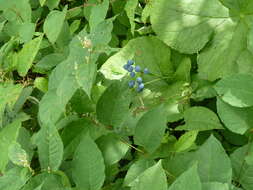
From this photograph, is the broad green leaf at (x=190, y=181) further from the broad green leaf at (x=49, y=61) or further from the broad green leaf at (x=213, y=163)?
the broad green leaf at (x=49, y=61)

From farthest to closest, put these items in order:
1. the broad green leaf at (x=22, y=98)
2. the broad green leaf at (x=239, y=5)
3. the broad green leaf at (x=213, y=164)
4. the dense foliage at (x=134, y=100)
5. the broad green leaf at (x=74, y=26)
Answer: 1. the broad green leaf at (x=74, y=26)
2. the broad green leaf at (x=22, y=98)
3. the broad green leaf at (x=239, y=5)
4. the dense foliage at (x=134, y=100)
5. the broad green leaf at (x=213, y=164)

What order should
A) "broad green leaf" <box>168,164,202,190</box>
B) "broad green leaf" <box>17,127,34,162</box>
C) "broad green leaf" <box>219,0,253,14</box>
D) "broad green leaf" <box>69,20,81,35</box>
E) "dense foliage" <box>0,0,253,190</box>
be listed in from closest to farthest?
1. "broad green leaf" <box>168,164,202,190</box>
2. "dense foliage" <box>0,0,253,190</box>
3. "broad green leaf" <box>17,127,34,162</box>
4. "broad green leaf" <box>219,0,253,14</box>
5. "broad green leaf" <box>69,20,81,35</box>

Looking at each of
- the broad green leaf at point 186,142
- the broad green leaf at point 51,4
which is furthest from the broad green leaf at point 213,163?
the broad green leaf at point 51,4

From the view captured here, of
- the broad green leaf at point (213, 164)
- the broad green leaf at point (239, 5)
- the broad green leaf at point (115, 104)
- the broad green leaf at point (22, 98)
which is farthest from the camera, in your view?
the broad green leaf at point (22, 98)

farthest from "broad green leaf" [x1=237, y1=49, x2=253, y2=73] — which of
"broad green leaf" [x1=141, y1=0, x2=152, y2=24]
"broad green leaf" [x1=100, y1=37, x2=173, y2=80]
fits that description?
"broad green leaf" [x1=141, y1=0, x2=152, y2=24]

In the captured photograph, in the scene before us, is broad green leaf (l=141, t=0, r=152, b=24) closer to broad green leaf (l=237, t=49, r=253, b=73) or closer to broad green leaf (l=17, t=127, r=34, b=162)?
broad green leaf (l=237, t=49, r=253, b=73)

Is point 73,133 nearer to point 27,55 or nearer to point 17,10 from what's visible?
point 27,55

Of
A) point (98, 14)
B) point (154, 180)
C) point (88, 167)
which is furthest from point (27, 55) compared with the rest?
point (154, 180)
